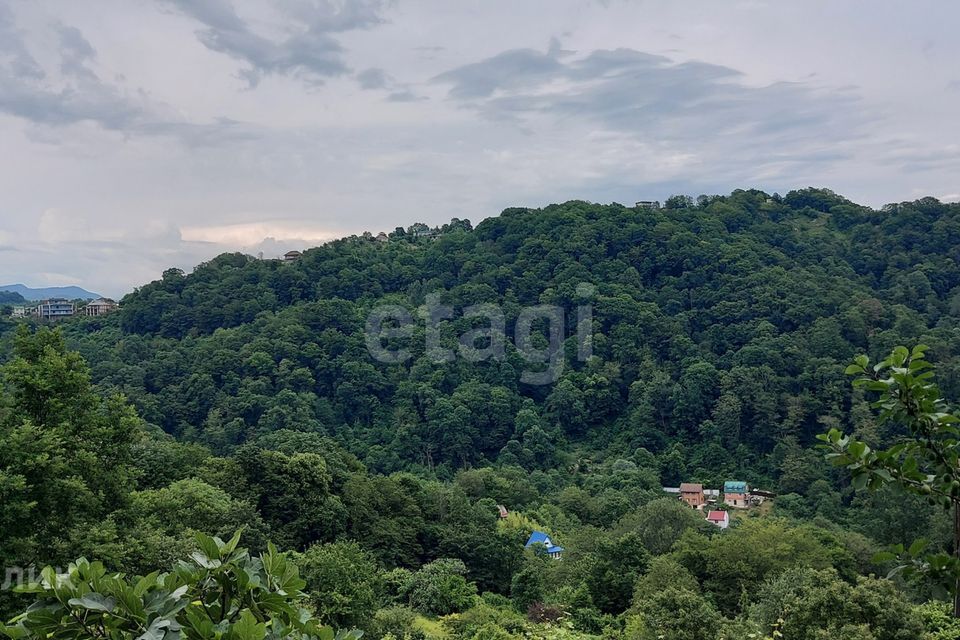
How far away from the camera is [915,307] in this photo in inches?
1384

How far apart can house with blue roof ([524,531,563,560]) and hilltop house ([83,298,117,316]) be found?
31.3 meters

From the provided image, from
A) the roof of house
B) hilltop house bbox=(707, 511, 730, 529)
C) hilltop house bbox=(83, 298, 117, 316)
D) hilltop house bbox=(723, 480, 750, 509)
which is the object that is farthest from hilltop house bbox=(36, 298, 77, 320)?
hilltop house bbox=(707, 511, 730, 529)

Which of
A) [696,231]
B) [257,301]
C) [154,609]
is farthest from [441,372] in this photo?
[154,609]

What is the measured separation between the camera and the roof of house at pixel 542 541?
65.0 ft

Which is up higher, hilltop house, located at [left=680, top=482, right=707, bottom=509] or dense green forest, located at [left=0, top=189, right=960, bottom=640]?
dense green forest, located at [left=0, top=189, right=960, bottom=640]

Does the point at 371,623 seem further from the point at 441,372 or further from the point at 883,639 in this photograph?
the point at 441,372

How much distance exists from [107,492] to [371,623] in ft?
15.3

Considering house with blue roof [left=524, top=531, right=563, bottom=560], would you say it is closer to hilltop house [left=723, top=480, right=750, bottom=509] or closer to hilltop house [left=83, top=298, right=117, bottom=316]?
hilltop house [left=723, top=480, right=750, bottom=509]

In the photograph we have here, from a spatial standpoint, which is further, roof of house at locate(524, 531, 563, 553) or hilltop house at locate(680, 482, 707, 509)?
hilltop house at locate(680, 482, 707, 509)

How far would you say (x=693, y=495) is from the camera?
2544 cm

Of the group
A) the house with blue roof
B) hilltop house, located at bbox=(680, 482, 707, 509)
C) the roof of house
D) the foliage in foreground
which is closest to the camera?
the foliage in foreground

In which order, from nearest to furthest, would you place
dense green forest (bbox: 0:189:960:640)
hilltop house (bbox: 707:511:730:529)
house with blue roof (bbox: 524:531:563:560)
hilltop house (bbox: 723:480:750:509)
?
dense green forest (bbox: 0:189:960:640) → house with blue roof (bbox: 524:531:563:560) → hilltop house (bbox: 707:511:730:529) → hilltop house (bbox: 723:480:750:509)

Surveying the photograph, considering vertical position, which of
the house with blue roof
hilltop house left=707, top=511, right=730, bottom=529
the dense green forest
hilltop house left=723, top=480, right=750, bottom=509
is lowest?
hilltop house left=723, top=480, right=750, bottom=509

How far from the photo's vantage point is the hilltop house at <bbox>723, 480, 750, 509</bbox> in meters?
25.4
